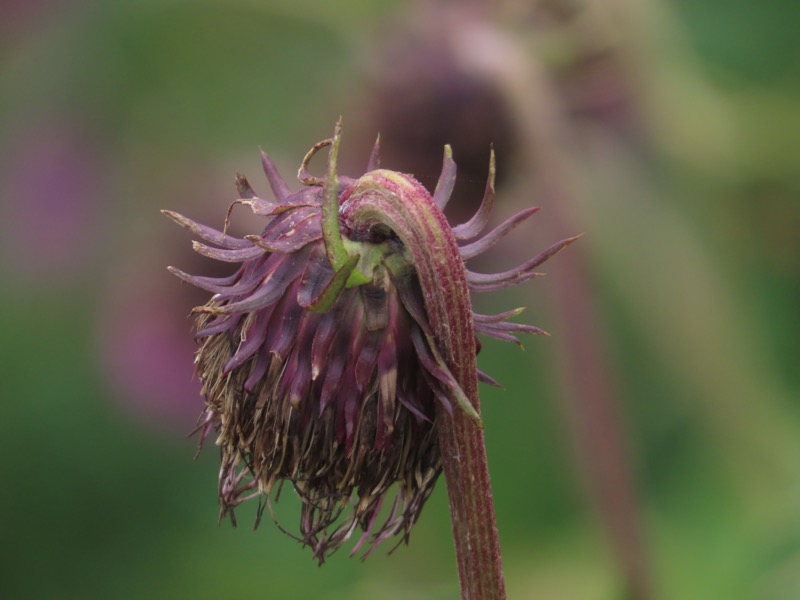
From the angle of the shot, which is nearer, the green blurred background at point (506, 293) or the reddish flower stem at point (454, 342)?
the reddish flower stem at point (454, 342)

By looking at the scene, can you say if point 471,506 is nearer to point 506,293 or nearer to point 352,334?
point 352,334

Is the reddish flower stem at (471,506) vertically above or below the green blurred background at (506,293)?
below

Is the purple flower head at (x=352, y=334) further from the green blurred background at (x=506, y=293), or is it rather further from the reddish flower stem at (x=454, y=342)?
the green blurred background at (x=506, y=293)

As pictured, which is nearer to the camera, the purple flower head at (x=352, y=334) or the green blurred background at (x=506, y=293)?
the purple flower head at (x=352, y=334)

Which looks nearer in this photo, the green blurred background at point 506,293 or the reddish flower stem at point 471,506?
the reddish flower stem at point 471,506

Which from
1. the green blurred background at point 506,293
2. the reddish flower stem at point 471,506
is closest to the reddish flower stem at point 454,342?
the reddish flower stem at point 471,506

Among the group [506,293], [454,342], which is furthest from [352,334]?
[506,293]

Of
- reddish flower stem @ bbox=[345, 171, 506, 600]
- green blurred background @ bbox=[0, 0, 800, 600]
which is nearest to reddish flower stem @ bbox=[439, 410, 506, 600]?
reddish flower stem @ bbox=[345, 171, 506, 600]

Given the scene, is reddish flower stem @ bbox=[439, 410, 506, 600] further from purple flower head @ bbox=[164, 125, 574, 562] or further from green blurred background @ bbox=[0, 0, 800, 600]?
green blurred background @ bbox=[0, 0, 800, 600]

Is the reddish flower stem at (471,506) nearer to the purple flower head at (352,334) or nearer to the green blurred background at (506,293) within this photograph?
the purple flower head at (352,334)
